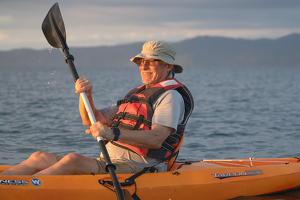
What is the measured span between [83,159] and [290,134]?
6.80m

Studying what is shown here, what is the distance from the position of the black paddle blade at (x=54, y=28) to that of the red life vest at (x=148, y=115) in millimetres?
1276

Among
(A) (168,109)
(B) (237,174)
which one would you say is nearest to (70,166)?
(A) (168,109)

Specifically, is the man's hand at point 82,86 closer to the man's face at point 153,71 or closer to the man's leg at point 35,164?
the man's face at point 153,71

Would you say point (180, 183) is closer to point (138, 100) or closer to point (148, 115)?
point (148, 115)

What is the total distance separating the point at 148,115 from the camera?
3539mm

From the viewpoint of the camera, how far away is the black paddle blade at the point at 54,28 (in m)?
4.39

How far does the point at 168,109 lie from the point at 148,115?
238 millimetres

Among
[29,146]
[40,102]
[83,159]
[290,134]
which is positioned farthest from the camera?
[40,102]

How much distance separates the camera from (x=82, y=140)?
7859 millimetres

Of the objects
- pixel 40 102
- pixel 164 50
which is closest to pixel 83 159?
pixel 164 50

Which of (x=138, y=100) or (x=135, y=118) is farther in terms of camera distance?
(x=138, y=100)

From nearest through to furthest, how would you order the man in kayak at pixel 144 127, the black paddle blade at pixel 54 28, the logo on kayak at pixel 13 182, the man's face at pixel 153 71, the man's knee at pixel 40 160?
the logo on kayak at pixel 13 182, the man in kayak at pixel 144 127, the man's knee at pixel 40 160, the man's face at pixel 153 71, the black paddle blade at pixel 54 28

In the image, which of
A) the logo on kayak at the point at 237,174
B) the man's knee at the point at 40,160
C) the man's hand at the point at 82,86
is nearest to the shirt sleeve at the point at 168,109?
the man's hand at the point at 82,86

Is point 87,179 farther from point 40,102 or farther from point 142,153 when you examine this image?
point 40,102
